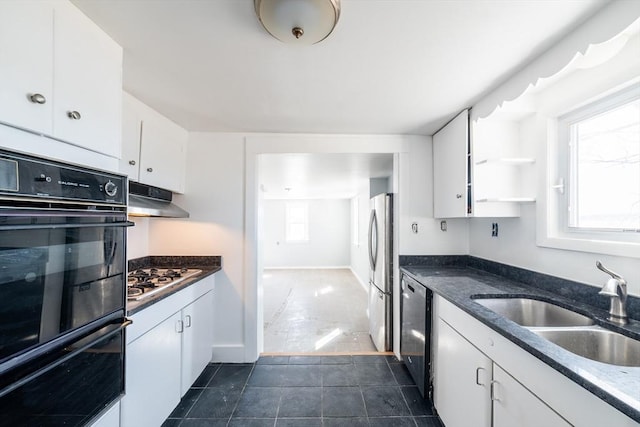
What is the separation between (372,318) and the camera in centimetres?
304

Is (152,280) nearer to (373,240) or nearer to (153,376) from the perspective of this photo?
(153,376)

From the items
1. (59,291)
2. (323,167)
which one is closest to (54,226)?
(59,291)

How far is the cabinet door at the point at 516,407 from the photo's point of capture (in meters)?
0.86

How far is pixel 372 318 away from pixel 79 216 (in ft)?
9.48

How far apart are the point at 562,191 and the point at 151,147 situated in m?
2.88

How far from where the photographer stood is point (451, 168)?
2170mm

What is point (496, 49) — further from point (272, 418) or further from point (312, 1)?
point (272, 418)

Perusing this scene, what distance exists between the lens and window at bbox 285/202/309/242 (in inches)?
311

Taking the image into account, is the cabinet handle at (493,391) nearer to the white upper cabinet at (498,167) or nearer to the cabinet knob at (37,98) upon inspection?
the white upper cabinet at (498,167)

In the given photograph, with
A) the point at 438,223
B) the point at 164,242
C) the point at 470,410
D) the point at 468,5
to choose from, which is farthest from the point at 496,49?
the point at 164,242

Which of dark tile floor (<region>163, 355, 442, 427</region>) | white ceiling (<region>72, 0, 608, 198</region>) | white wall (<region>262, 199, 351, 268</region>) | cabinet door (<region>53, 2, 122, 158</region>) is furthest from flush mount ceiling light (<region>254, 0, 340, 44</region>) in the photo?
white wall (<region>262, 199, 351, 268</region>)

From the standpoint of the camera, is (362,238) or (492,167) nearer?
(492,167)

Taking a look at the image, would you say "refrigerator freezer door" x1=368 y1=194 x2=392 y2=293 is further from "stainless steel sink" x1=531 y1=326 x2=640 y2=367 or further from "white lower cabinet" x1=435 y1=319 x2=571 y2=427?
"stainless steel sink" x1=531 y1=326 x2=640 y2=367

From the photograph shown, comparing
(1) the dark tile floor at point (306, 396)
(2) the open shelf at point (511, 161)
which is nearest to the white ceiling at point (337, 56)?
(2) the open shelf at point (511, 161)
